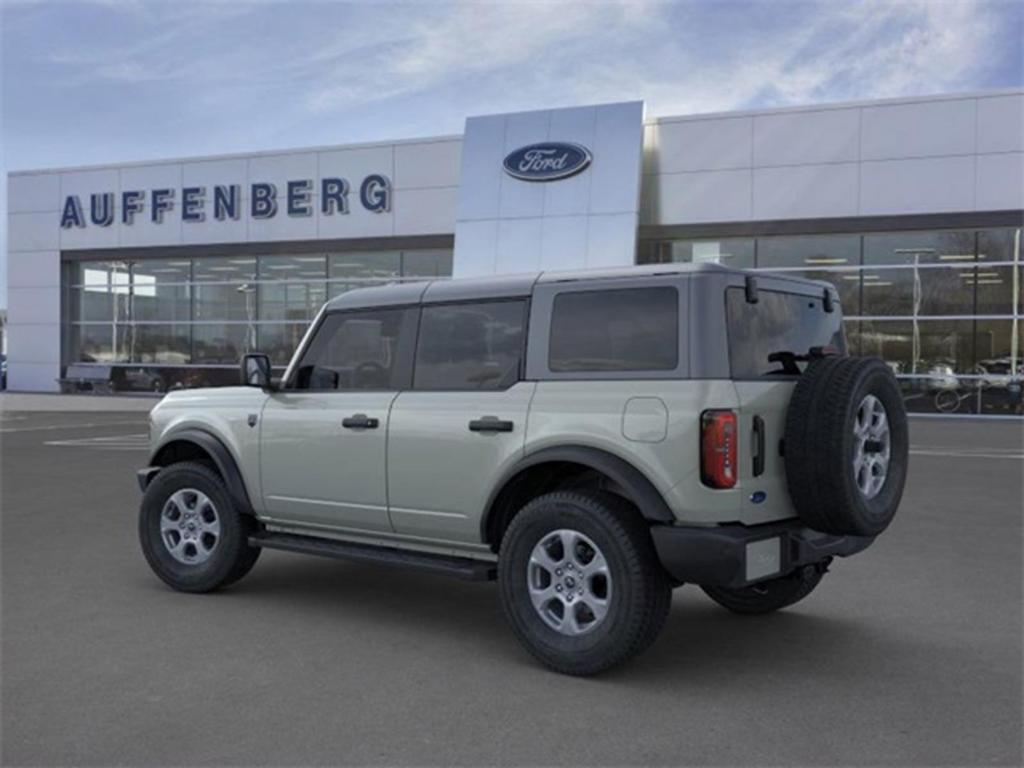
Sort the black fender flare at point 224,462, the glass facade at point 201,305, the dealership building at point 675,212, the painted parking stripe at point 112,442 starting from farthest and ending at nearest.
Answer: the glass facade at point 201,305, the dealership building at point 675,212, the painted parking stripe at point 112,442, the black fender flare at point 224,462

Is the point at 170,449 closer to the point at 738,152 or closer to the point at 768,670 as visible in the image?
the point at 768,670

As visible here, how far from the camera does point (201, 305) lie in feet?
103

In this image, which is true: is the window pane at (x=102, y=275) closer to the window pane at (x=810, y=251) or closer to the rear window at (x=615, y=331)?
the window pane at (x=810, y=251)

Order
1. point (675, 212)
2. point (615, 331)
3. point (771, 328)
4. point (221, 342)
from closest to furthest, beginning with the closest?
point (615, 331)
point (771, 328)
point (675, 212)
point (221, 342)

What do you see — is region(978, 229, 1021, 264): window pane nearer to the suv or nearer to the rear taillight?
the suv

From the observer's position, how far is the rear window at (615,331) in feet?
15.7

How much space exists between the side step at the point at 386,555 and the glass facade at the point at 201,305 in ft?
71.0

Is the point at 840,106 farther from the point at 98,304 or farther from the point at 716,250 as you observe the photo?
the point at 98,304

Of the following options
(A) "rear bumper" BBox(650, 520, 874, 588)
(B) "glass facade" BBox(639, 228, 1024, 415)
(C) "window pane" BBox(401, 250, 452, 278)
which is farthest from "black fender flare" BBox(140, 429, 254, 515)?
(C) "window pane" BBox(401, 250, 452, 278)

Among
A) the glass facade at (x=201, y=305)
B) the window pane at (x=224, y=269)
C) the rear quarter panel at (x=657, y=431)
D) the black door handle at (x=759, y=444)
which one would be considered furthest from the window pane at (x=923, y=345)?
the rear quarter panel at (x=657, y=431)

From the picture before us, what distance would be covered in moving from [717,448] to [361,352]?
2362mm

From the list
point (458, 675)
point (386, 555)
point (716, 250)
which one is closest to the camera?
point (458, 675)

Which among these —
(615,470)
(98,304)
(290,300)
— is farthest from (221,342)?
(615,470)

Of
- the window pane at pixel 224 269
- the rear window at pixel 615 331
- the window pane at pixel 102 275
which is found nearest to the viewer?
the rear window at pixel 615 331
